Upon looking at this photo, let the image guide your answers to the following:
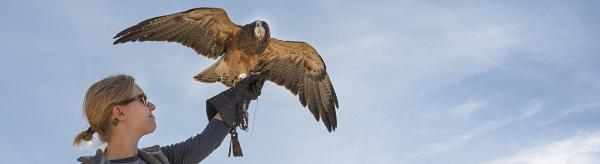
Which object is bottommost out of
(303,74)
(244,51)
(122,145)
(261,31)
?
(122,145)

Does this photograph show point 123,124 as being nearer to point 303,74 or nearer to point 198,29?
point 198,29

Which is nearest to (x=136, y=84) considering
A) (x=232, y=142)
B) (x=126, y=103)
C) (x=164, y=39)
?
(x=126, y=103)

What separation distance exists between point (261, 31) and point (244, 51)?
1.18 feet

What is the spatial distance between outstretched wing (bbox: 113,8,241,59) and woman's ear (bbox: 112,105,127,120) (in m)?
5.74

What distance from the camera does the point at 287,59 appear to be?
31.2 feet

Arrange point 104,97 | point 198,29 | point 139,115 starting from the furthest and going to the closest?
point 198,29
point 139,115
point 104,97

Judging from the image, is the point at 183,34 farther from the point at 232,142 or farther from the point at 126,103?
the point at 126,103

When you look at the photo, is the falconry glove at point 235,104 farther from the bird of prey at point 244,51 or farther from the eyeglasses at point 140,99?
the bird of prey at point 244,51

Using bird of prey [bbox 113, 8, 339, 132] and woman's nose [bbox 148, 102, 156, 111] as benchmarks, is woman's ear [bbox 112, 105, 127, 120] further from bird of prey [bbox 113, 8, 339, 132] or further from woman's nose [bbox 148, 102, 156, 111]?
bird of prey [bbox 113, 8, 339, 132]

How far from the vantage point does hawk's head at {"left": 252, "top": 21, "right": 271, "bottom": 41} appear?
8898 millimetres

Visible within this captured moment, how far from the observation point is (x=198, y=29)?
9156 millimetres

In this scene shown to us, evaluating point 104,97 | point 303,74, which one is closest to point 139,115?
point 104,97

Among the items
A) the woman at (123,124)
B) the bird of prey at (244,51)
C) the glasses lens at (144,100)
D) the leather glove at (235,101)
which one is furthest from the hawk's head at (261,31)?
the glasses lens at (144,100)

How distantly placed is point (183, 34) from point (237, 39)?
0.72 m
